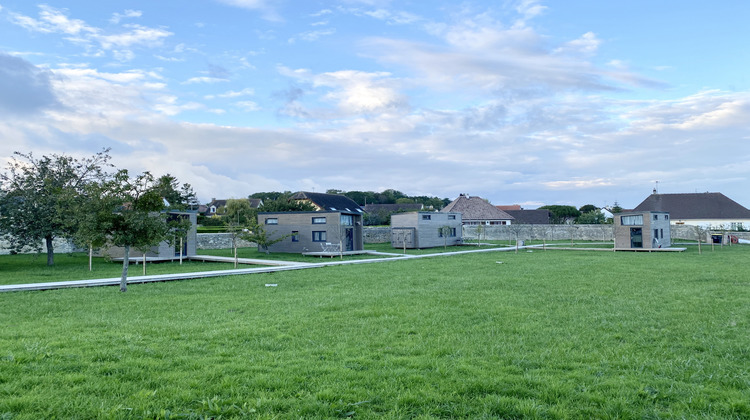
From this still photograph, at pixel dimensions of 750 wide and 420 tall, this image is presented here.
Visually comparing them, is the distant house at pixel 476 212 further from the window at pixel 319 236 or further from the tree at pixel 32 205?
the tree at pixel 32 205

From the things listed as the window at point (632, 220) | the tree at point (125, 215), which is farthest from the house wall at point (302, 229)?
the window at point (632, 220)

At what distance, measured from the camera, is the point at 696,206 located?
2141 inches

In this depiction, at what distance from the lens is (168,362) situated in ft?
17.8

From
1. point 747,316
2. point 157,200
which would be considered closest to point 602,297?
point 747,316

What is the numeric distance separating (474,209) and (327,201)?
19183mm

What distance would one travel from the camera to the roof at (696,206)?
52.8 m

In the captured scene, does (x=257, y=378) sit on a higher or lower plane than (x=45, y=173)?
lower

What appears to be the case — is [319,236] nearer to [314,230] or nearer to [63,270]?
[314,230]

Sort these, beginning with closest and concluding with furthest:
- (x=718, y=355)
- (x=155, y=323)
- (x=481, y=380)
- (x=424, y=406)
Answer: (x=424, y=406) → (x=481, y=380) → (x=718, y=355) → (x=155, y=323)

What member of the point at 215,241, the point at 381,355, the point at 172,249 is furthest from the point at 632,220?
the point at 381,355

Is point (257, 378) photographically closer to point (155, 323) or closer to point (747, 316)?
point (155, 323)

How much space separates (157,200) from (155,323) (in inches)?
246

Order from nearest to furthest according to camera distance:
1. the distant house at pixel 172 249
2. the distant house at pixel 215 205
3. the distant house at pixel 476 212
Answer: the distant house at pixel 172 249
the distant house at pixel 476 212
the distant house at pixel 215 205

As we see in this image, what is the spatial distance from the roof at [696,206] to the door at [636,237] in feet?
77.9
